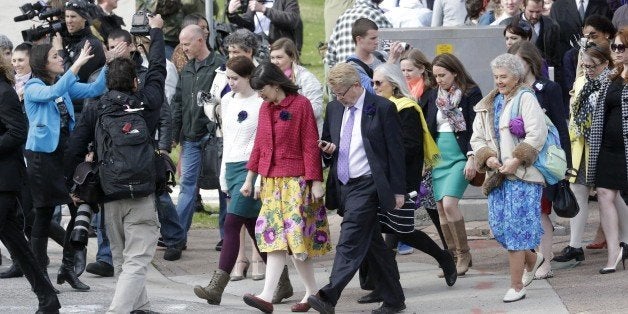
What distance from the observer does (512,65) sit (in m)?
9.60

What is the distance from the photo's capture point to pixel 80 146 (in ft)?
31.0

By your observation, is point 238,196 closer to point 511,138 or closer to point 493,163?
point 493,163

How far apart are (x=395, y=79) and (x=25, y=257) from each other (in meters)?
2.96

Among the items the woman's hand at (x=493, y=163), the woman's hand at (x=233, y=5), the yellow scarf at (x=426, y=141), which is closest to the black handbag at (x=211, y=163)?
the yellow scarf at (x=426, y=141)

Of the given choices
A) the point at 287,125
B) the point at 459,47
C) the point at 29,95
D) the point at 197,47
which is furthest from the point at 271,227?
the point at 459,47

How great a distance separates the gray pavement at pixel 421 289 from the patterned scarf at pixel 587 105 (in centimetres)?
111

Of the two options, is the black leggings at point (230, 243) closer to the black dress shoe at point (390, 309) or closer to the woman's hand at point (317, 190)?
the woman's hand at point (317, 190)

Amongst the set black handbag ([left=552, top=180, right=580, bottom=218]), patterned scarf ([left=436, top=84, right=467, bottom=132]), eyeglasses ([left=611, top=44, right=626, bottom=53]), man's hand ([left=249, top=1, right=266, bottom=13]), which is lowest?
black handbag ([left=552, top=180, right=580, bottom=218])

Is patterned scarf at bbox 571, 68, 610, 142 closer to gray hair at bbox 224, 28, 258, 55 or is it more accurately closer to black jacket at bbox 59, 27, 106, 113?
gray hair at bbox 224, 28, 258, 55

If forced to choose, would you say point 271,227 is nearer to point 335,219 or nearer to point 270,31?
point 335,219

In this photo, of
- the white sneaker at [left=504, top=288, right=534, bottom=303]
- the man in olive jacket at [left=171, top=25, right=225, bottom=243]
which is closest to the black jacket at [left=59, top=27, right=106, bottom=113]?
the man in olive jacket at [left=171, top=25, right=225, bottom=243]

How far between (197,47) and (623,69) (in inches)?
146

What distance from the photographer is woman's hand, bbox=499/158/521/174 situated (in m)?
9.49

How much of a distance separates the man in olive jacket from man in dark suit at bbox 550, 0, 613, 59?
3.75 m
